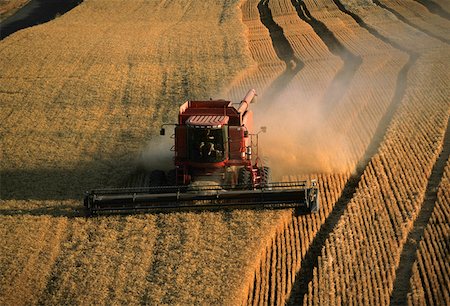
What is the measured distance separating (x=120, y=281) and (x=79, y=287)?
0.72 m

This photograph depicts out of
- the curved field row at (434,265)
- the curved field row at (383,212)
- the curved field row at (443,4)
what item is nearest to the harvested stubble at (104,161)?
the curved field row at (383,212)

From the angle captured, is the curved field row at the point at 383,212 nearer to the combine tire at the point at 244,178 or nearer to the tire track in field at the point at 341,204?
the tire track in field at the point at 341,204

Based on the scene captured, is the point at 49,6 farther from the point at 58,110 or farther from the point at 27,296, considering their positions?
the point at 27,296

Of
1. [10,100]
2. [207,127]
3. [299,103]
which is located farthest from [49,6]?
[207,127]

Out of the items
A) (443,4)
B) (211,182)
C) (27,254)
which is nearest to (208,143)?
(211,182)

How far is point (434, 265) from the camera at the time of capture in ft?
43.2

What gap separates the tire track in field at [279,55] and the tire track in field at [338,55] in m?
1.66

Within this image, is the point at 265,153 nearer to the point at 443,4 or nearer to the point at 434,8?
the point at 434,8

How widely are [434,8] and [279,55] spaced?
13.0m

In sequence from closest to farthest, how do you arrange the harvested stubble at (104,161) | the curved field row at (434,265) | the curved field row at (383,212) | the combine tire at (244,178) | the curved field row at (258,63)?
the curved field row at (434,265) → the curved field row at (383,212) → the harvested stubble at (104,161) → the combine tire at (244,178) → the curved field row at (258,63)

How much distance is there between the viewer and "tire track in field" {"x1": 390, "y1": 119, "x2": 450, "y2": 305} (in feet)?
41.2

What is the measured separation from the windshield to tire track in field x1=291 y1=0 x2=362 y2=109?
330 inches

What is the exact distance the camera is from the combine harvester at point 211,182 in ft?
52.1

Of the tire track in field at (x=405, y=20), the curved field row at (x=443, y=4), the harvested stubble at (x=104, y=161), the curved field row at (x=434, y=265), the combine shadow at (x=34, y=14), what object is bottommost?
the combine shadow at (x=34, y=14)
